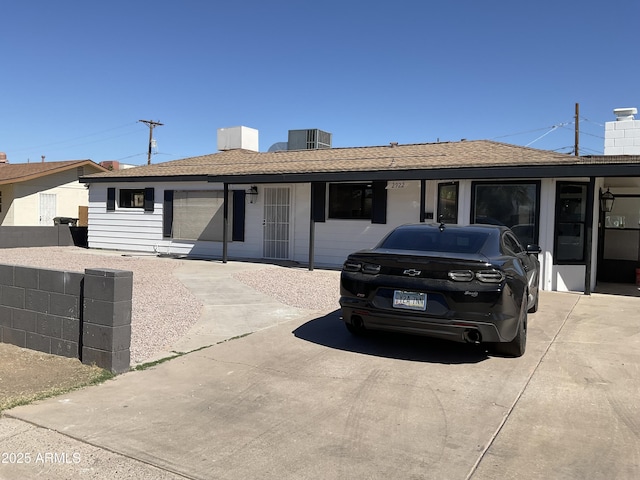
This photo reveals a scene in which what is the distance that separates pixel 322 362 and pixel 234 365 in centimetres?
95

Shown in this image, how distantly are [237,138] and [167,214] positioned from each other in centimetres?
590

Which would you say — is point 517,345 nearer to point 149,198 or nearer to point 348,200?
point 348,200

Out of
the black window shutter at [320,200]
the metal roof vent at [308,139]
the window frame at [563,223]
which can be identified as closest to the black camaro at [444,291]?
the window frame at [563,223]

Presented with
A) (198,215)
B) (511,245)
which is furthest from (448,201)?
(198,215)

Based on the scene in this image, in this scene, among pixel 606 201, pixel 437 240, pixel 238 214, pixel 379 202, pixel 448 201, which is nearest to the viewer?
pixel 437 240

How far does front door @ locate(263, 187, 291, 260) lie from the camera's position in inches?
636

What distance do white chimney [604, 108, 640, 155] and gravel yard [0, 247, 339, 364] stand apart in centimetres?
821

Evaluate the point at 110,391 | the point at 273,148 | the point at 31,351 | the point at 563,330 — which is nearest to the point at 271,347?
the point at 110,391

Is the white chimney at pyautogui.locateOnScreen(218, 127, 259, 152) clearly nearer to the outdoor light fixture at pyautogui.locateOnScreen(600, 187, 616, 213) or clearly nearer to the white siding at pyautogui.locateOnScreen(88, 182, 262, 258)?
the white siding at pyautogui.locateOnScreen(88, 182, 262, 258)

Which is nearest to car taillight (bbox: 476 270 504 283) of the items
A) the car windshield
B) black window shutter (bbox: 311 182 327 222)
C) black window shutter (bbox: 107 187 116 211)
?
the car windshield

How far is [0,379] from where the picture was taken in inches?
192

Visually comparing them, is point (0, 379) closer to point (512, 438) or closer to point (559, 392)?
point (512, 438)

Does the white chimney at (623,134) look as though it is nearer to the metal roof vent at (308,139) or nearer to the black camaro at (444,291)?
the black camaro at (444,291)

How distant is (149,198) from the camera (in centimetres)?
→ 1841
